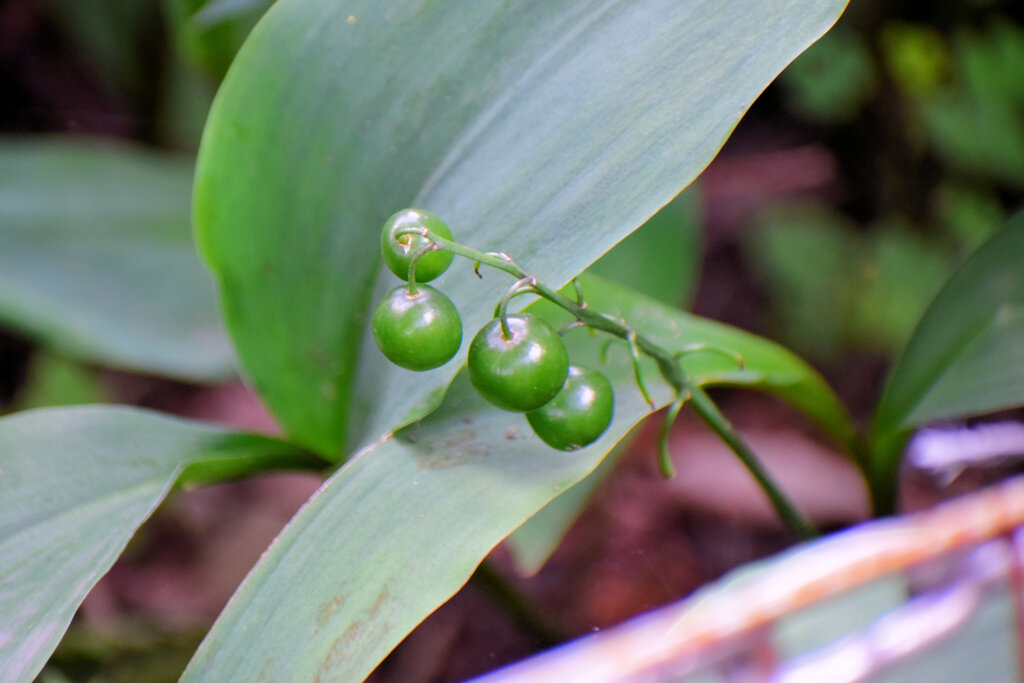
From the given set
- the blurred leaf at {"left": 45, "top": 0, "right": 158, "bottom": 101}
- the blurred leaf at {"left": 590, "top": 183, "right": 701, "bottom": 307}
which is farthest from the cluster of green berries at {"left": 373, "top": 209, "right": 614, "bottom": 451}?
the blurred leaf at {"left": 45, "top": 0, "right": 158, "bottom": 101}

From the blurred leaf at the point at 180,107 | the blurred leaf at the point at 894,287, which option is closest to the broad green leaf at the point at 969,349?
the blurred leaf at the point at 894,287

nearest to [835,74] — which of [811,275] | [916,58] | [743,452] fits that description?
[916,58]

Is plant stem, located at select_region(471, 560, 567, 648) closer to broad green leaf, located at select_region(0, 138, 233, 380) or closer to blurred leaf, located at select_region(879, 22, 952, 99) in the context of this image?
broad green leaf, located at select_region(0, 138, 233, 380)

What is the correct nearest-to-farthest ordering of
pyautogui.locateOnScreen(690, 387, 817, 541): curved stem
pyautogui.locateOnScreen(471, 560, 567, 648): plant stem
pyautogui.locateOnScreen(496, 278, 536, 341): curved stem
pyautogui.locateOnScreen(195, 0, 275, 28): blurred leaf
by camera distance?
1. pyautogui.locateOnScreen(496, 278, 536, 341): curved stem
2. pyautogui.locateOnScreen(690, 387, 817, 541): curved stem
3. pyautogui.locateOnScreen(471, 560, 567, 648): plant stem
4. pyautogui.locateOnScreen(195, 0, 275, 28): blurred leaf

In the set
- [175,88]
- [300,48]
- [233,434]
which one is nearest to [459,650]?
[233,434]

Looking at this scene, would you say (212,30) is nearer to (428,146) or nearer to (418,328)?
(428,146)

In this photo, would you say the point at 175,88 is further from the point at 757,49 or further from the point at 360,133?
the point at 757,49

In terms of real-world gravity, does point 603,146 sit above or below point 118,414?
above
